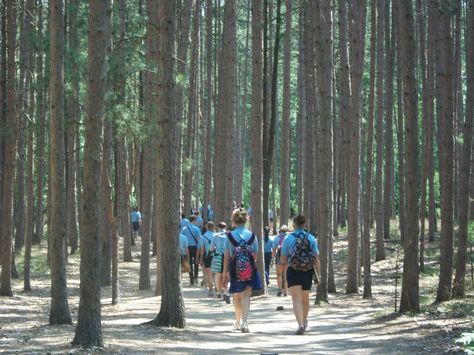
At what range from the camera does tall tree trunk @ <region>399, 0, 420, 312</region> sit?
583 inches

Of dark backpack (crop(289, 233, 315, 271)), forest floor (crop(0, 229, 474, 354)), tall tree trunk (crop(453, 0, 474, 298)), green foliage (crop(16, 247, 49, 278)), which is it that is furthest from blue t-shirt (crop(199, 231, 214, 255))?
green foliage (crop(16, 247, 49, 278))

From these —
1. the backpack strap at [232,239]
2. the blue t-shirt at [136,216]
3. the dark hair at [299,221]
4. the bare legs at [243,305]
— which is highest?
the blue t-shirt at [136,216]

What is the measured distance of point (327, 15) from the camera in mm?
19484

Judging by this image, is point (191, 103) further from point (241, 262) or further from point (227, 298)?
point (241, 262)

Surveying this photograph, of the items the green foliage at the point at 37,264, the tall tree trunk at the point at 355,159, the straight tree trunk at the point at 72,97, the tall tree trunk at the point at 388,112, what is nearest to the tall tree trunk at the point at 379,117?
the tall tree trunk at the point at 388,112

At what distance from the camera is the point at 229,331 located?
13.6 meters

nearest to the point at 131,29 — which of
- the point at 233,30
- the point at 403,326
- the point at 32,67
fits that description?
the point at 233,30

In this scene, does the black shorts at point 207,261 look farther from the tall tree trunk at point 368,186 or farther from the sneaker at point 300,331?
the sneaker at point 300,331

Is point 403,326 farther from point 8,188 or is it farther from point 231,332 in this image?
point 8,188

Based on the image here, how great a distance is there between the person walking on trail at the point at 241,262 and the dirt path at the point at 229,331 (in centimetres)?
72

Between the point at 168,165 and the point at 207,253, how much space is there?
8.77m

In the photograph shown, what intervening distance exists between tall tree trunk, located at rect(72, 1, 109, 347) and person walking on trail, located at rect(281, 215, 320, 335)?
12.2 feet

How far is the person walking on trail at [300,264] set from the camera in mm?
13133

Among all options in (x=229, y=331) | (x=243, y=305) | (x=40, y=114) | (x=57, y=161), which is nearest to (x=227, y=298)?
(x=229, y=331)
